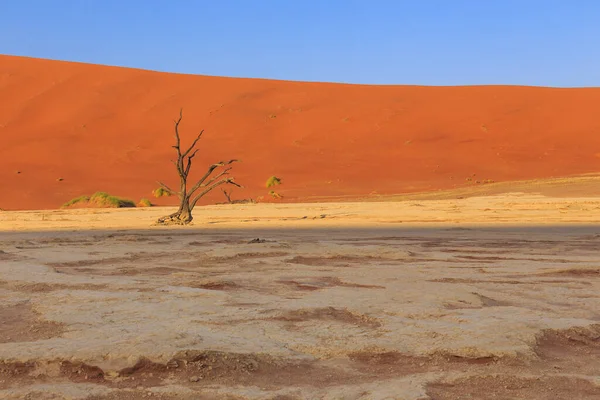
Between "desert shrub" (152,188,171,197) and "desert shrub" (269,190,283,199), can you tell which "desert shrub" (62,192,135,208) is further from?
"desert shrub" (269,190,283,199)

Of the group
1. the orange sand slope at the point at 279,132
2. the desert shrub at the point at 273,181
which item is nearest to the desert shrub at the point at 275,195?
the orange sand slope at the point at 279,132

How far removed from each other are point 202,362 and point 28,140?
118 ft

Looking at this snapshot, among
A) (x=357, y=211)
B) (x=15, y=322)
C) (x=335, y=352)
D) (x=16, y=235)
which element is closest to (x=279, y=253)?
(x=15, y=322)

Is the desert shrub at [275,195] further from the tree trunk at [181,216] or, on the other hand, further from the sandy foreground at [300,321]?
the sandy foreground at [300,321]

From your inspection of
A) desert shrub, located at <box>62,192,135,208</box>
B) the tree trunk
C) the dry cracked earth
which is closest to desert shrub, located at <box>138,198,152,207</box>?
desert shrub, located at <box>62,192,135,208</box>

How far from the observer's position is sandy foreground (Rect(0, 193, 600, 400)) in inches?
146

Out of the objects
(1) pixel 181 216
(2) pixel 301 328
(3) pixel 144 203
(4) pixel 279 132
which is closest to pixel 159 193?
(3) pixel 144 203

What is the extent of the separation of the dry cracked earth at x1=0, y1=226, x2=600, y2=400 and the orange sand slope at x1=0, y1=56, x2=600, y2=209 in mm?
18068

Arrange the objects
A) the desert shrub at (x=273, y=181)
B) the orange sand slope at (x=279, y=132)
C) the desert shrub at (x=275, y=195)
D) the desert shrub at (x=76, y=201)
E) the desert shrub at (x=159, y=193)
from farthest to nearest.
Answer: the orange sand slope at (x=279, y=132) → the desert shrub at (x=273, y=181) → the desert shrub at (x=159, y=193) → the desert shrub at (x=275, y=195) → the desert shrub at (x=76, y=201)

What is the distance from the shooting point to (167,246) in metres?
10.3

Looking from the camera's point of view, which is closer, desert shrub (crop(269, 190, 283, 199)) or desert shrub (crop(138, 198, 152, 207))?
desert shrub (crop(138, 198, 152, 207))

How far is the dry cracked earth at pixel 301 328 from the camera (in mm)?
3689

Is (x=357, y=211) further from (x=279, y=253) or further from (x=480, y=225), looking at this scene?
(x=279, y=253)

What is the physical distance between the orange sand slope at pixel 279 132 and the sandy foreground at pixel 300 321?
56.0 ft
